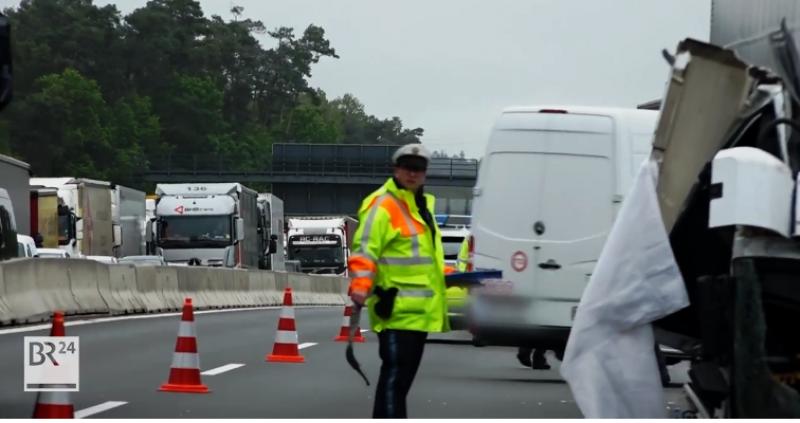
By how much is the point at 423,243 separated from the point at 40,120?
112369 mm

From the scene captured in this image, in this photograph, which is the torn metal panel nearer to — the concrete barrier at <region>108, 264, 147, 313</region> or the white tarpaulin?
the white tarpaulin

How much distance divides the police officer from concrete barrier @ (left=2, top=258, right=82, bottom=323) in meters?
14.8

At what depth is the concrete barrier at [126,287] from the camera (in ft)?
101

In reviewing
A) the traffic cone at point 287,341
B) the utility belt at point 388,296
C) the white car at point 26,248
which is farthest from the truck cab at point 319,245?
the utility belt at point 388,296

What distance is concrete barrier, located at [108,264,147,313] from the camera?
3089 centimetres

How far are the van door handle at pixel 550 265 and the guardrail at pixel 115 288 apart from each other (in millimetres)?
9686

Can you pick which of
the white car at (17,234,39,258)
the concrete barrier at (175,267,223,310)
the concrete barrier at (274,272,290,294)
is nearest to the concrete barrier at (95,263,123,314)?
the concrete barrier at (175,267,223,310)

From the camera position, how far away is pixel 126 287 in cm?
3184

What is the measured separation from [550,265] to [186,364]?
11.8ft

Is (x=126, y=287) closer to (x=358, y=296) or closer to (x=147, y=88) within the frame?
(x=358, y=296)

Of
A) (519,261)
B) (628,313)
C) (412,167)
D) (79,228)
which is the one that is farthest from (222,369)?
(79,228)

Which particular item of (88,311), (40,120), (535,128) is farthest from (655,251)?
(40,120)

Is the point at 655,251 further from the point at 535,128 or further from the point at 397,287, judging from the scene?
the point at 535,128

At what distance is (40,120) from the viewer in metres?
121
